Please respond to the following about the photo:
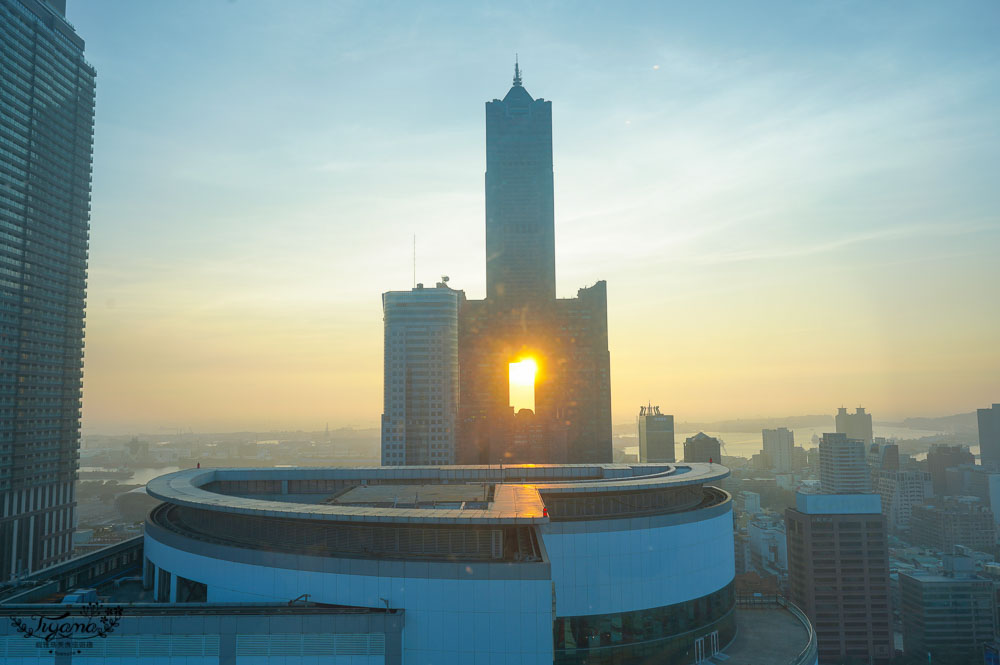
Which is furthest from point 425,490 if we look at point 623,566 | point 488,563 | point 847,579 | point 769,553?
point 769,553

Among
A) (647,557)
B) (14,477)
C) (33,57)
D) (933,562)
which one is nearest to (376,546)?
(647,557)

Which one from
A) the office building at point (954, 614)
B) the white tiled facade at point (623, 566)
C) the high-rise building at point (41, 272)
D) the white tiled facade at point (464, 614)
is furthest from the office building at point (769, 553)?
the white tiled facade at point (464, 614)

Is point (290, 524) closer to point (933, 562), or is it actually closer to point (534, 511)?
point (534, 511)

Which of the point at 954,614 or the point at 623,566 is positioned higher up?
the point at 623,566

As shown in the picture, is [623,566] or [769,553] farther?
[769,553]

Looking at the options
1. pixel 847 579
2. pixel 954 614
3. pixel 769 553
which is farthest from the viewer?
pixel 769 553

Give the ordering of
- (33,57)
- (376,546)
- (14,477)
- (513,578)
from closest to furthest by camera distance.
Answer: (513,578)
(376,546)
(14,477)
(33,57)

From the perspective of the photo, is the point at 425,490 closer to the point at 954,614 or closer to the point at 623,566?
the point at 623,566
